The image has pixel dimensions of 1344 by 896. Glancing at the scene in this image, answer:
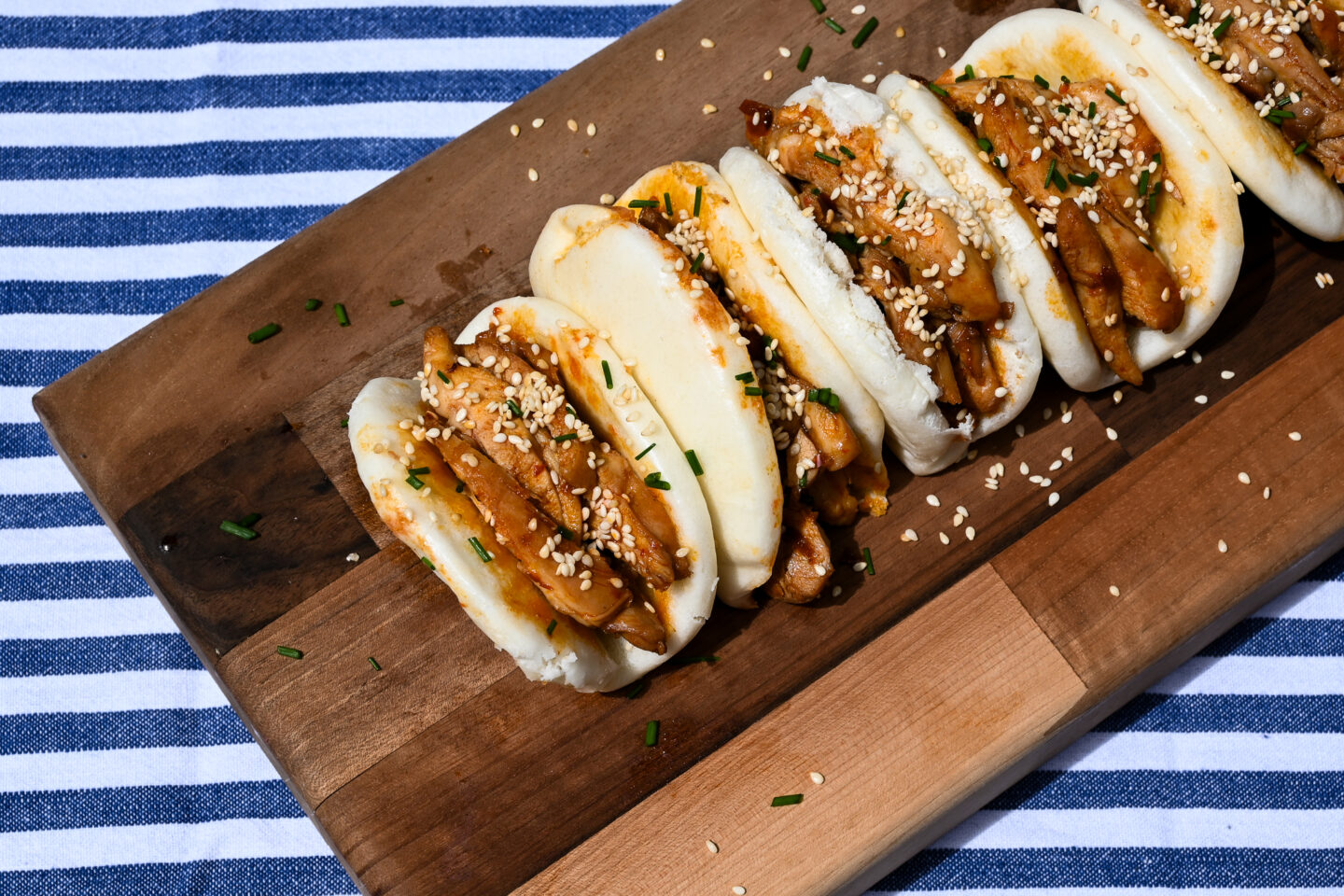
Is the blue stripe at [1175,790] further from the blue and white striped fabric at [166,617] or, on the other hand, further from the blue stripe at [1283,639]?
the blue stripe at [1283,639]

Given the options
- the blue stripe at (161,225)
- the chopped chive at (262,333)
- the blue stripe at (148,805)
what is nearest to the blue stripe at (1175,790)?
the blue stripe at (148,805)

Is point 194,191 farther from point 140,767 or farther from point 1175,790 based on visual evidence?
point 1175,790

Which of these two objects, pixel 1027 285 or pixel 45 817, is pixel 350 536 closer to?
pixel 45 817

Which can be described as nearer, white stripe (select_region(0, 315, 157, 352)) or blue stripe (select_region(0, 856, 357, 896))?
blue stripe (select_region(0, 856, 357, 896))

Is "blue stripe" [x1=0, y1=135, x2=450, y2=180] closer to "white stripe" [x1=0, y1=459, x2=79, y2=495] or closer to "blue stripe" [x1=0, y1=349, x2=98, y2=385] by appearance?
"blue stripe" [x1=0, y1=349, x2=98, y2=385]

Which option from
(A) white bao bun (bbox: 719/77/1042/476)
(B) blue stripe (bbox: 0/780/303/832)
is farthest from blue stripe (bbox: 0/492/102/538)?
(A) white bao bun (bbox: 719/77/1042/476)

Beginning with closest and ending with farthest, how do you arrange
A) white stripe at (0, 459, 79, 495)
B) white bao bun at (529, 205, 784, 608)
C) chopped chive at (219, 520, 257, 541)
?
white bao bun at (529, 205, 784, 608) → chopped chive at (219, 520, 257, 541) → white stripe at (0, 459, 79, 495)
